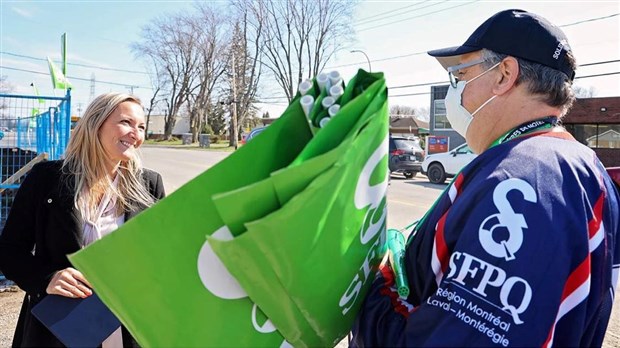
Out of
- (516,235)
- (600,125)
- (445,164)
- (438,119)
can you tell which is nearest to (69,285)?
(516,235)

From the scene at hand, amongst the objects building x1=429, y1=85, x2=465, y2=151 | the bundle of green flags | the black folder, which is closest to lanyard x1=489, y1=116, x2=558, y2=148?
the bundle of green flags

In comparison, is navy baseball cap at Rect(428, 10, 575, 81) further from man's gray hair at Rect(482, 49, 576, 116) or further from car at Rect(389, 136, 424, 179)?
car at Rect(389, 136, 424, 179)

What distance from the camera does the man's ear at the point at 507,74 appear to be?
1281 mm

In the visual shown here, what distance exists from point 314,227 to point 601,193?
→ 774mm

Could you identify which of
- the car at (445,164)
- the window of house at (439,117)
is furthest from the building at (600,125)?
the window of house at (439,117)

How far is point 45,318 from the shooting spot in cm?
150

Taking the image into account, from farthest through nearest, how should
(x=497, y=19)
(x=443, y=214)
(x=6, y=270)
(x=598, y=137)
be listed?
1. (x=598, y=137)
2. (x=6, y=270)
3. (x=497, y=19)
4. (x=443, y=214)

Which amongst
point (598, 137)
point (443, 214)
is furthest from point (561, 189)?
point (598, 137)

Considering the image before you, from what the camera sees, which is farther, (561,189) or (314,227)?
(561,189)

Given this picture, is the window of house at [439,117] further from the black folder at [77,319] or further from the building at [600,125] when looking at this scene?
the black folder at [77,319]

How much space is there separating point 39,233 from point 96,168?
387 millimetres

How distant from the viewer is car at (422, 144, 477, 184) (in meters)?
15.6

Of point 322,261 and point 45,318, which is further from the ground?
point 322,261

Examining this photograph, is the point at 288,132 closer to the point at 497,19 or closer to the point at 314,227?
the point at 314,227
